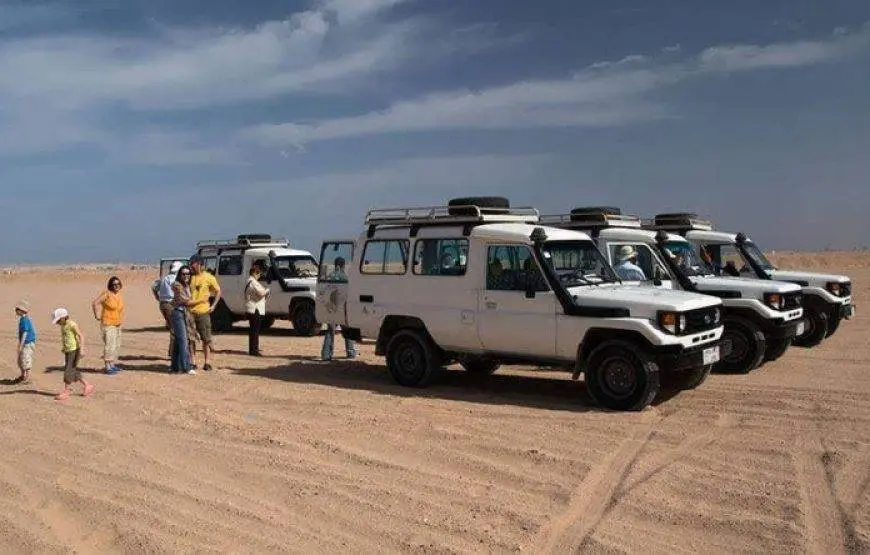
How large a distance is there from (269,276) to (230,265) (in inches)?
51.4

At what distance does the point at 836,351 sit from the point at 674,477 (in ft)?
27.9

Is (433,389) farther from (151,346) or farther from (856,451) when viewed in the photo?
(151,346)

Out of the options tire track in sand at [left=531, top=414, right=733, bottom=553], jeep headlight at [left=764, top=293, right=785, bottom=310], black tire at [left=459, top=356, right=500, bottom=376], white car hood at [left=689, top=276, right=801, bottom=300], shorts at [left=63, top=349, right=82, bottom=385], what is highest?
white car hood at [left=689, top=276, right=801, bottom=300]

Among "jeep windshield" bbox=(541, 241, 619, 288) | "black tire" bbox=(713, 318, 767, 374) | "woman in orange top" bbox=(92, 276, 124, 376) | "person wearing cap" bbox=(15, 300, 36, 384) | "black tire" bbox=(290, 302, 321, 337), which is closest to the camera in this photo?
"jeep windshield" bbox=(541, 241, 619, 288)

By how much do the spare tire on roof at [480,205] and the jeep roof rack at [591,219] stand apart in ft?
7.72

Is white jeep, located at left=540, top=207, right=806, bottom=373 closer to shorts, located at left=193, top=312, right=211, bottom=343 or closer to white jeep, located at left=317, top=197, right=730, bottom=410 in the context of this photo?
white jeep, located at left=317, top=197, right=730, bottom=410

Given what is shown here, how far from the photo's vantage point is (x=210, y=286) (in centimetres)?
1212

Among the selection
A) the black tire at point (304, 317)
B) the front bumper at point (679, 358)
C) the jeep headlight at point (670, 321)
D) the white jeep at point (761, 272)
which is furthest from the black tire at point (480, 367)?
the black tire at point (304, 317)

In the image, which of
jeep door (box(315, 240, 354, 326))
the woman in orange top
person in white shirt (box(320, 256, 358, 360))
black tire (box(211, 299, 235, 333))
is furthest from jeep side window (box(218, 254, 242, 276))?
the woman in orange top

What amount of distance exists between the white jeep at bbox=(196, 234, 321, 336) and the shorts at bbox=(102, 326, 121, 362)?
5293 millimetres

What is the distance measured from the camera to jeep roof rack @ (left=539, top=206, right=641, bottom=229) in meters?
12.4

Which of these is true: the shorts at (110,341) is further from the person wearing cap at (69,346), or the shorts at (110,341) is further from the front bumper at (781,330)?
the front bumper at (781,330)

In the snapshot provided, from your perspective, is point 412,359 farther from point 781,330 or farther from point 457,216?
point 781,330

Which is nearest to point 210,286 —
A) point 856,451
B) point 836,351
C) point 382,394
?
point 382,394
